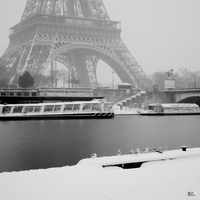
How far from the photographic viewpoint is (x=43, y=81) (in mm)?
64625

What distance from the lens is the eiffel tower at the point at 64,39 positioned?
60.3m

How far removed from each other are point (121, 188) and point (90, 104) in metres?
35.4

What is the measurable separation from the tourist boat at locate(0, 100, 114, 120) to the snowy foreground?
31.3 m

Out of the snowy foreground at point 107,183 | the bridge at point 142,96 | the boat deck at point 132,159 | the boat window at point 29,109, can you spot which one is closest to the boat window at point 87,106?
the boat window at point 29,109

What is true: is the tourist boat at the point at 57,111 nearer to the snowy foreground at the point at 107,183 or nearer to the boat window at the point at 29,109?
the boat window at the point at 29,109

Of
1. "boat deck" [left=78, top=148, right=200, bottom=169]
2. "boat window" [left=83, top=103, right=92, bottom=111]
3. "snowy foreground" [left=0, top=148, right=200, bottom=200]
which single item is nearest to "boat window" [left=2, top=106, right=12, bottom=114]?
"boat window" [left=83, top=103, right=92, bottom=111]

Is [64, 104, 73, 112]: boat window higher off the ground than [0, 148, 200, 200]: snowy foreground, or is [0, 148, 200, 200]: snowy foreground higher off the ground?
[64, 104, 73, 112]: boat window

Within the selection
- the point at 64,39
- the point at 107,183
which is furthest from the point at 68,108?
the point at 107,183

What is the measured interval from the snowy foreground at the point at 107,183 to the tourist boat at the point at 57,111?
103ft

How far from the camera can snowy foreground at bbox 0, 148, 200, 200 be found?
8.22 metres

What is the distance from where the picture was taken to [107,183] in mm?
9172

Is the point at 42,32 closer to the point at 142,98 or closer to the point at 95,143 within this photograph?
the point at 142,98

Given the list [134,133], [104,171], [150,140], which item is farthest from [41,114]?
[104,171]

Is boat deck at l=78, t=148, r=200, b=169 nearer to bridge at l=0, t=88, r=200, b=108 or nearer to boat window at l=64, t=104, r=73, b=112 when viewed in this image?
boat window at l=64, t=104, r=73, b=112
